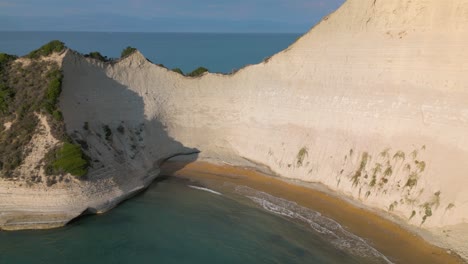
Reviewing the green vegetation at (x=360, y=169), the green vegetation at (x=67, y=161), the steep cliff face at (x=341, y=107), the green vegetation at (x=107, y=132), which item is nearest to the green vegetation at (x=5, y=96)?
the steep cliff face at (x=341, y=107)

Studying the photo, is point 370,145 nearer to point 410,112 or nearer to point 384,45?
point 410,112

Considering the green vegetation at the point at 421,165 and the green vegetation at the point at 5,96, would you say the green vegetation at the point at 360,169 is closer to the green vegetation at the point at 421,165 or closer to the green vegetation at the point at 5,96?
the green vegetation at the point at 421,165

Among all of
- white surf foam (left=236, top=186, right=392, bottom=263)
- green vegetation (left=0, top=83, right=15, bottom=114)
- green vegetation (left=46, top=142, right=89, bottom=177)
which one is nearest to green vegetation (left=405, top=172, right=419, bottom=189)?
white surf foam (left=236, top=186, right=392, bottom=263)

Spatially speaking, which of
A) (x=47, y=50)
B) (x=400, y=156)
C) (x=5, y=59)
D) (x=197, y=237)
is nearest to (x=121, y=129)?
(x=47, y=50)

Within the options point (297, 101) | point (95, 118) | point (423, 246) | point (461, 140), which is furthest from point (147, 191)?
point (461, 140)

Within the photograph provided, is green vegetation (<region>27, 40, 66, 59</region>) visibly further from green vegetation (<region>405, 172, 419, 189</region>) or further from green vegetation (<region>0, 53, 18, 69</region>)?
green vegetation (<region>405, 172, 419, 189</region>)
